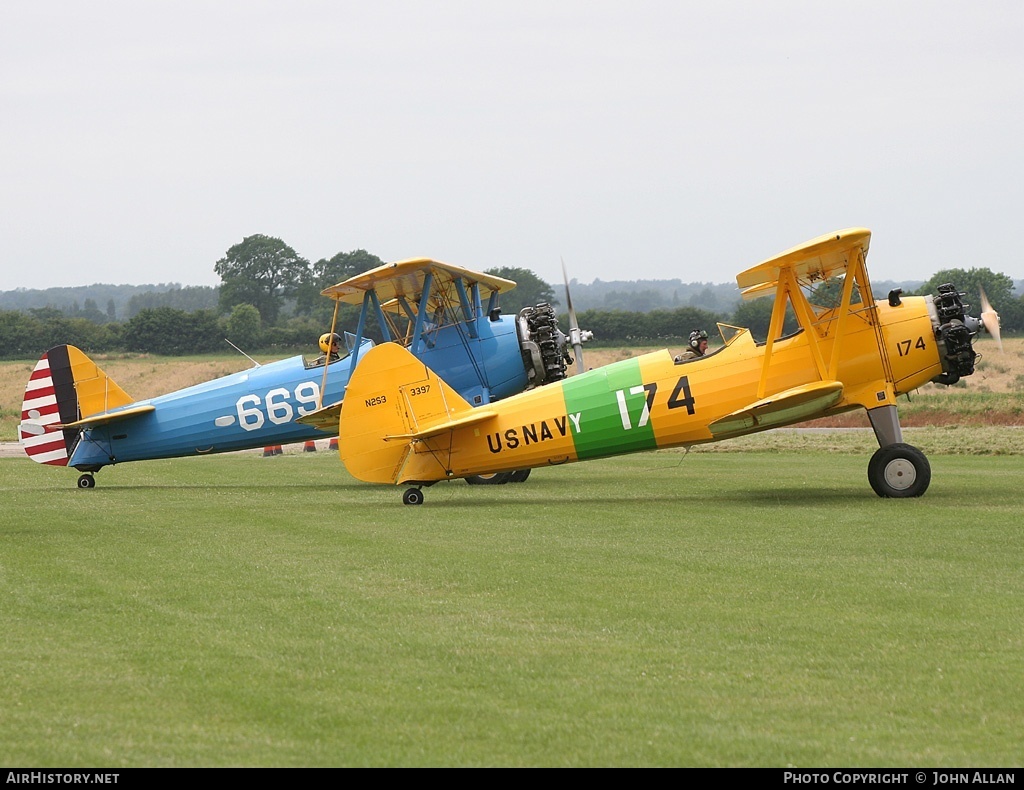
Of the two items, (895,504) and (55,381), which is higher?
(55,381)

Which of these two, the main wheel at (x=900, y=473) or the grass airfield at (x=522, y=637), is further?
the main wheel at (x=900, y=473)

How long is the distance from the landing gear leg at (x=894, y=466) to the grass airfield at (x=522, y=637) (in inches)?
28.1

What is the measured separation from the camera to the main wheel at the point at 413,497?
58.1 feet

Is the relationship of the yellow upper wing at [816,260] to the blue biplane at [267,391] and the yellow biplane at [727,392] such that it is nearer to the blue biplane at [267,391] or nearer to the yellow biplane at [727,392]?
the yellow biplane at [727,392]

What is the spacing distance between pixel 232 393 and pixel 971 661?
1784 cm

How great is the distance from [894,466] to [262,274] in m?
95.1

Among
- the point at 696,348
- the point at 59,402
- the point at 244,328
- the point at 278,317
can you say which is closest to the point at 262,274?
the point at 278,317

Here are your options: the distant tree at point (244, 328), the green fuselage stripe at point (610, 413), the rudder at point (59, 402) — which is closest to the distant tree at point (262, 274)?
the distant tree at point (244, 328)

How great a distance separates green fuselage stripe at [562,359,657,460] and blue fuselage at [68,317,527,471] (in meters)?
4.98

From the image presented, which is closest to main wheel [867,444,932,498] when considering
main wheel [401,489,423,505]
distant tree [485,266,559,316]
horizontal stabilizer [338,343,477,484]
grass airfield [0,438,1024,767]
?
grass airfield [0,438,1024,767]

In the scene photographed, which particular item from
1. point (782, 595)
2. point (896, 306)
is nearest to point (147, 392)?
point (896, 306)

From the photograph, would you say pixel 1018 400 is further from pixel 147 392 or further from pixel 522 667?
pixel 147 392

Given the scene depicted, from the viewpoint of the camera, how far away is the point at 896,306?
17.0 meters
